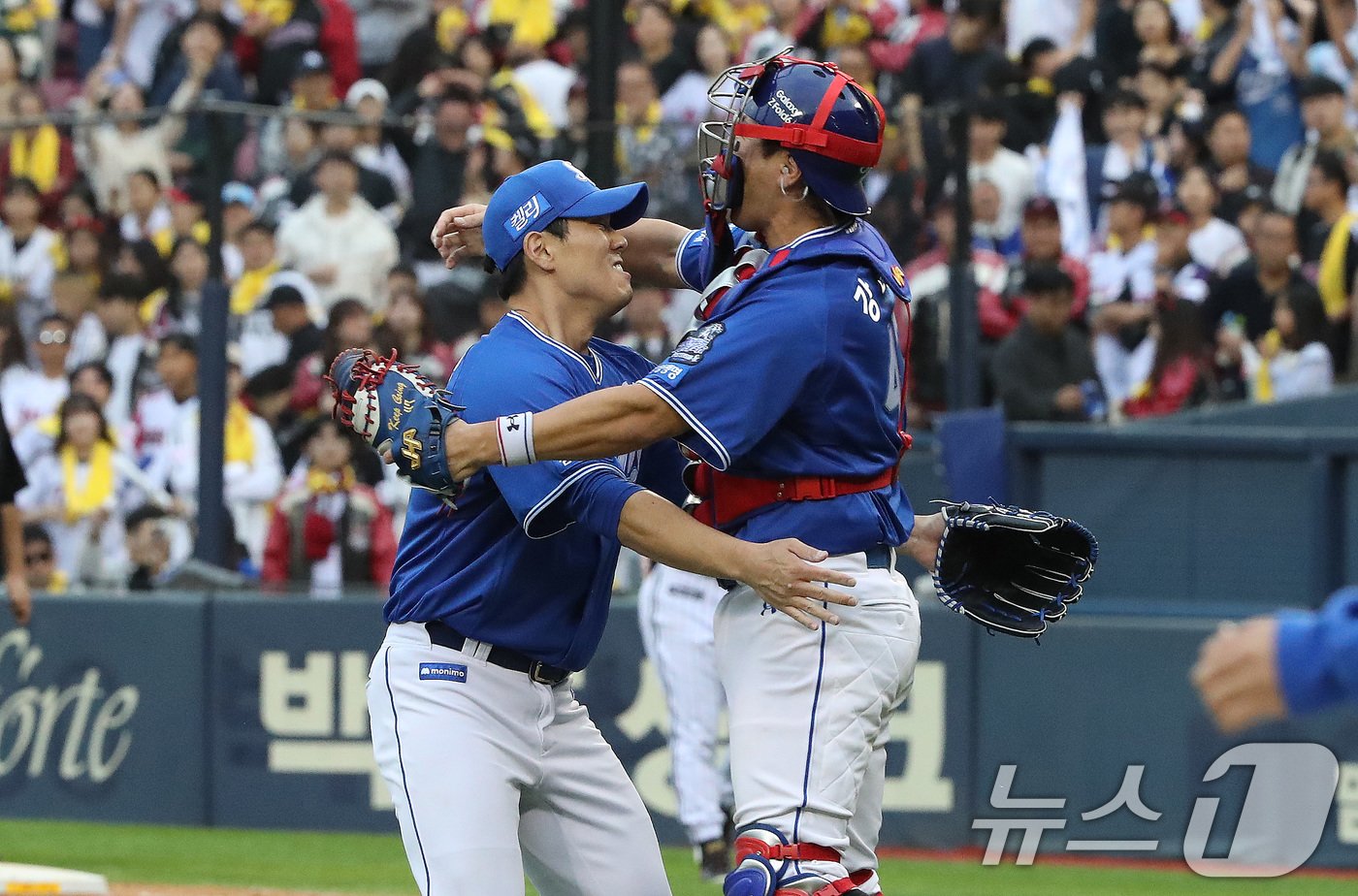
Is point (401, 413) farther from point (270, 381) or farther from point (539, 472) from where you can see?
point (270, 381)

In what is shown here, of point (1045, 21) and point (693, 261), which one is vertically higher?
point (1045, 21)

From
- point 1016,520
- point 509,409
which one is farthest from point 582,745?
point 1016,520


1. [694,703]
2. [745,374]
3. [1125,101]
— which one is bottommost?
[694,703]

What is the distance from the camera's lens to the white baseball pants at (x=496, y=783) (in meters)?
4.47

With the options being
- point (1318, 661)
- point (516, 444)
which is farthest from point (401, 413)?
point (1318, 661)

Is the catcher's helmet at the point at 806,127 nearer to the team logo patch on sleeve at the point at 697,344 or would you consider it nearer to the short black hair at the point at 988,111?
the team logo patch on sleeve at the point at 697,344

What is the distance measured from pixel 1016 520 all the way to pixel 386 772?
1534mm

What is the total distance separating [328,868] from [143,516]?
2.22 metres

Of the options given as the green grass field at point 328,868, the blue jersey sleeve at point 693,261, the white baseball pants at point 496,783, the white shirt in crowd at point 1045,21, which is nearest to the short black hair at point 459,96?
the white shirt in crowd at point 1045,21

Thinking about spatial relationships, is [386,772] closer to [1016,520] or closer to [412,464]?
[412,464]

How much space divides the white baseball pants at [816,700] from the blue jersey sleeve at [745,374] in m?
0.39

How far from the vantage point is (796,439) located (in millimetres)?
4562

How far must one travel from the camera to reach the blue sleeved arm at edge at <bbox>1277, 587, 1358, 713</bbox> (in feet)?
10.5

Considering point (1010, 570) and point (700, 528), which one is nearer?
point (700, 528)
